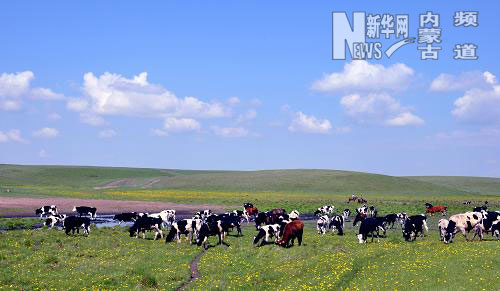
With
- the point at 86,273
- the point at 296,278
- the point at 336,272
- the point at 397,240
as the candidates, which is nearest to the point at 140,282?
the point at 86,273

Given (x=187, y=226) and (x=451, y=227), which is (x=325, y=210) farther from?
(x=451, y=227)

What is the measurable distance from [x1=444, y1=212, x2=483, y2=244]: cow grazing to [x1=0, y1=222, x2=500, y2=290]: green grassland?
12.1ft

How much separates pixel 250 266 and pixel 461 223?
14.3 metres

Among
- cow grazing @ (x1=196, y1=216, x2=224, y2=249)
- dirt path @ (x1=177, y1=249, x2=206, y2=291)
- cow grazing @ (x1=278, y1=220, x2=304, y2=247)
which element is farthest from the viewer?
cow grazing @ (x1=196, y1=216, x2=224, y2=249)

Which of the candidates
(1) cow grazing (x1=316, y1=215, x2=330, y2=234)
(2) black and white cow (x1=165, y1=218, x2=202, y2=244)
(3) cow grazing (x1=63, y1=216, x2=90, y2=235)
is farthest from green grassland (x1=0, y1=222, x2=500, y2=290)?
(1) cow grazing (x1=316, y1=215, x2=330, y2=234)

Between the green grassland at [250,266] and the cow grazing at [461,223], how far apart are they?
146 inches

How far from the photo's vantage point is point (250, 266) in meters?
24.4

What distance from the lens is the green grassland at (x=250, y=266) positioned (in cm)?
1920

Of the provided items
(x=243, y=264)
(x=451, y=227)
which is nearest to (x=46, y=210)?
(x=243, y=264)

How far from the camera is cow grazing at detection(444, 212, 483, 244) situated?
1168 inches

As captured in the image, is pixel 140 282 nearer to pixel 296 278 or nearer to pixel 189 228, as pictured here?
pixel 296 278

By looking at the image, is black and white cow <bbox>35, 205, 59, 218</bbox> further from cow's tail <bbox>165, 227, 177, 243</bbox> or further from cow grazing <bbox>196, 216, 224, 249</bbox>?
cow grazing <bbox>196, 216, 224, 249</bbox>

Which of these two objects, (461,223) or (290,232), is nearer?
(290,232)

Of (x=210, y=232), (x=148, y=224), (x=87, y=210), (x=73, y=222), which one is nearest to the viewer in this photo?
(x=210, y=232)
